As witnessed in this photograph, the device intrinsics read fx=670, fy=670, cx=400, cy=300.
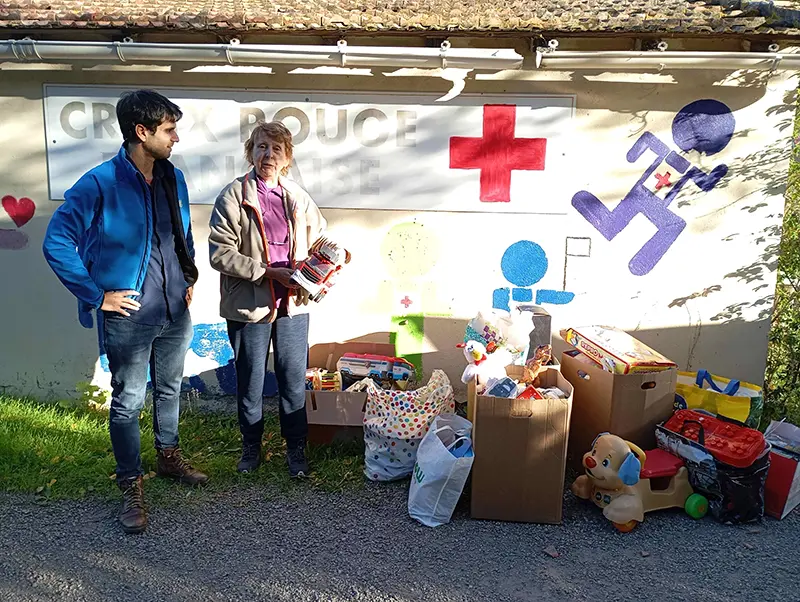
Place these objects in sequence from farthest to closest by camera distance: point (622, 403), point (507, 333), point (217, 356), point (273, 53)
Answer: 1. point (217, 356)
2. point (273, 53)
3. point (507, 333)
4. point (622, 403)

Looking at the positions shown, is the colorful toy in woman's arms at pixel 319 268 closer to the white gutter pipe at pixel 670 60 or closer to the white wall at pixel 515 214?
the white wall at pixel 515 214

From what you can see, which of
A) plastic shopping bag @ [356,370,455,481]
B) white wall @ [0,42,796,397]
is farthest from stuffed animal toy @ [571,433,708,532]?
white wall @ [0,42,796,397]

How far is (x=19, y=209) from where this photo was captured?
16.2ft

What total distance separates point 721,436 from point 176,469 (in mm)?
3118

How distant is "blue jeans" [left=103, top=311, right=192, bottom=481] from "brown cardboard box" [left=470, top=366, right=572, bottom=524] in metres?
1.67

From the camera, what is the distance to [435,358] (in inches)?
195

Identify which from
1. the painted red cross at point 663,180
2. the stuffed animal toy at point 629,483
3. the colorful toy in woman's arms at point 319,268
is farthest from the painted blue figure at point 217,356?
the painted red cross at point 663,180

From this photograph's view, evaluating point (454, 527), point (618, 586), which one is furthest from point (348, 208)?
point (618, 586)

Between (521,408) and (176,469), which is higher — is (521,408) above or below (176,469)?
above

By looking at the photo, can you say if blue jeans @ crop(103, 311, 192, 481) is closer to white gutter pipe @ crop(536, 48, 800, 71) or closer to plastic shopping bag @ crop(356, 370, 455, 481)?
plastic shopping bag @ crop(356, 370, 455, 481)

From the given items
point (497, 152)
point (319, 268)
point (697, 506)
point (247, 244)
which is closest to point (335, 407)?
point (319, 268)

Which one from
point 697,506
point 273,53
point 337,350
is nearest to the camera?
point 697,506

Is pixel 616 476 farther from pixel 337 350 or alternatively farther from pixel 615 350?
pixel 337 350

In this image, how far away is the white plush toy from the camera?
151 inches
